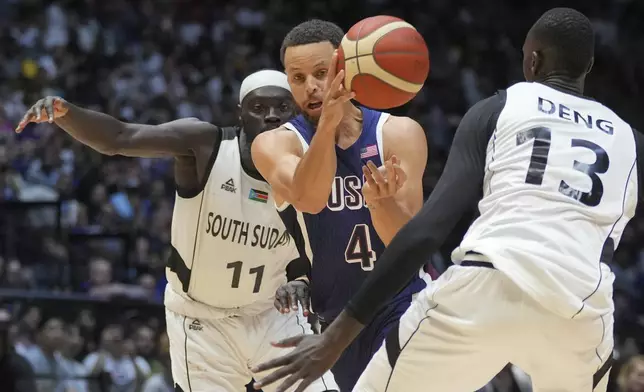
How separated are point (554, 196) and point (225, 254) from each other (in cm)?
274

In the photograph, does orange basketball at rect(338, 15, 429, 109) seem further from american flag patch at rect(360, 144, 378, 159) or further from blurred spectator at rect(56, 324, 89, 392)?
blurred spectator at rect(56, 324, 89, 392)

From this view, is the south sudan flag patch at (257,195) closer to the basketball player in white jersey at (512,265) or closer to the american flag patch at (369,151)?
the american flag patch at (369,151)

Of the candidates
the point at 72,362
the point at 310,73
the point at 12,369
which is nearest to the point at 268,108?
the point at 310,73

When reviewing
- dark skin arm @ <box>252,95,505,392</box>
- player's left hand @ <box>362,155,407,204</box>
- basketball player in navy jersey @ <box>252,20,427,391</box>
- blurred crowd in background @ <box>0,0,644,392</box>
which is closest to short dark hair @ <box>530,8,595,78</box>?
dark skin arm @ <box>252,95,505,392</box>

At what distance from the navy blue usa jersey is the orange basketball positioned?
→ 470 millimetres

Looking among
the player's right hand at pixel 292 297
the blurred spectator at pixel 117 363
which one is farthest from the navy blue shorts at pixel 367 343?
the blurred spectator at pixel 117 363

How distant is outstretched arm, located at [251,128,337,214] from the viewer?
4492 mm

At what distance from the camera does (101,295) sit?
10766mm

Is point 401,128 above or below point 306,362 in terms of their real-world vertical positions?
above

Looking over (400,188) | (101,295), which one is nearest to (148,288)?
(101,295)

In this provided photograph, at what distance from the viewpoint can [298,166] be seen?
458 cm

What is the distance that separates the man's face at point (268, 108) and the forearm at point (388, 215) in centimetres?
152

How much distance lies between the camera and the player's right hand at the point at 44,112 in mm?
5328

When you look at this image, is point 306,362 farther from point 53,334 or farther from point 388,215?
point 53,334
